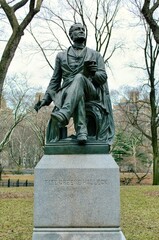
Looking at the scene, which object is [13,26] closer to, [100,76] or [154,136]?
[100,76]

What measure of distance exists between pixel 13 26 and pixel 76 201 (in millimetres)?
10453

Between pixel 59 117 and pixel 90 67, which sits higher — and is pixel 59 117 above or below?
below

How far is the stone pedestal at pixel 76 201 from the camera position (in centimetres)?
547

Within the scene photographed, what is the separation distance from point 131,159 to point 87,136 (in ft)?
103

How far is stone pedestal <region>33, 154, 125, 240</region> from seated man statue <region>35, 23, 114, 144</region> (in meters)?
0.57

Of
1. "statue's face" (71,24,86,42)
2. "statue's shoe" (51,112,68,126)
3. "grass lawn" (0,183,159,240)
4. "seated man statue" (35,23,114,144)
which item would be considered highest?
"statue's face" (71,24,86,42)

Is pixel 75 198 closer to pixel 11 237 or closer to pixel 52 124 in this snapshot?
pixel 52 124

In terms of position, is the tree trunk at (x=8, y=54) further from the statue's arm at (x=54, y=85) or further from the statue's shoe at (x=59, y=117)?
the statue's shoe at (x=59, y=117)

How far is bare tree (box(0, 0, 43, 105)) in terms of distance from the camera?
14.0 m

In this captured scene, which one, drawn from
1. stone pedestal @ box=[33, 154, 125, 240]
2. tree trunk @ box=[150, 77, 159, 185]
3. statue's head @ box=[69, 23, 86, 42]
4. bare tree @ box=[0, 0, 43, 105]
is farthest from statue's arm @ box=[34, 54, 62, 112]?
tree trunk @ box=[150, 77, 159, 185]

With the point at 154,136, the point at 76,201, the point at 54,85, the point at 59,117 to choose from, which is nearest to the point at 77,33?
the point at 54,85

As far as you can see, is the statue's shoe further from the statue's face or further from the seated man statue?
the statue's face

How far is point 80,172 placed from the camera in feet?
18.4

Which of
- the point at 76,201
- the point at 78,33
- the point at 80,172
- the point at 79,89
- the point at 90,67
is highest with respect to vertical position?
the point at 78,33
